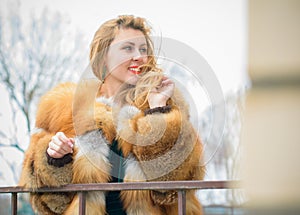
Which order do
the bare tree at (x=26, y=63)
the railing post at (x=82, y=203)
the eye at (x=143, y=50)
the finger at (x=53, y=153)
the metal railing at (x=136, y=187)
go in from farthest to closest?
1. the bare tree at (x=26, y=63)
2. the eye at (x=143, y=50)
3. the finger at (x=53, y=153)
4. the railing post at (x=82, y=203)
5. the metal railing at (x=136, y=187)

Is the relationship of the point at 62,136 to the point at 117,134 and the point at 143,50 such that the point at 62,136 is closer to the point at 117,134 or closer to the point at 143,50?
the point at 117,134

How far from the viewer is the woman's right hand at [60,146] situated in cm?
135

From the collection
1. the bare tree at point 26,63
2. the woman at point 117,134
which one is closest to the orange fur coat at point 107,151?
the woman at point 117,134

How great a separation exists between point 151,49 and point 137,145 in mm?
286

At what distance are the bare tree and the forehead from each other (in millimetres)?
1637

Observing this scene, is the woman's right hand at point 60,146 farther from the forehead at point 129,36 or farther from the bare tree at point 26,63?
the bare tree at point 26,63

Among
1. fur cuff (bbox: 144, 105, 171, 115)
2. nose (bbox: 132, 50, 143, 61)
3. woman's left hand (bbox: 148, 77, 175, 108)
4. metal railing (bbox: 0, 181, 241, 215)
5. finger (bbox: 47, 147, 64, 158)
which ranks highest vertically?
nose (bbox: 132, 50, 143, 61)

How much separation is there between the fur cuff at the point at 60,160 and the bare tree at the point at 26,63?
1737mm

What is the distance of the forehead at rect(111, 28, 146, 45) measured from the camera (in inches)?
57.9

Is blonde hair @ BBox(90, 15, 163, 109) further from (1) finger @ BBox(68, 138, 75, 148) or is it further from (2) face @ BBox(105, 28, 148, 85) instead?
(1) finger @ BBox(68, 138, 75, 148)

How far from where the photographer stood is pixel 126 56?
4.78 feet

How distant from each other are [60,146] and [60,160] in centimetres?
4

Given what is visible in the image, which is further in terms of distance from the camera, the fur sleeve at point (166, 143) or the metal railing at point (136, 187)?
the fur sleeve at point (166, 143)

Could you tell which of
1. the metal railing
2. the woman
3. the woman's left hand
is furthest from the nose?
the metal railing
